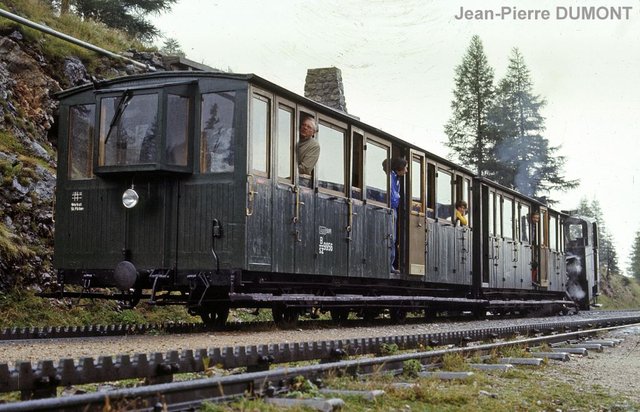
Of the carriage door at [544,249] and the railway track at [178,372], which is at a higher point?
the carriage door at [544,249]

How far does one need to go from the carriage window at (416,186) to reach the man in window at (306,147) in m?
3.57

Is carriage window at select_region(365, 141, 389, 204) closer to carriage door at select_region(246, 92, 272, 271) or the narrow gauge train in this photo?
the narrow gauge train

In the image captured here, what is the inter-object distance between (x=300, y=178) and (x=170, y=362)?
20.7 feet

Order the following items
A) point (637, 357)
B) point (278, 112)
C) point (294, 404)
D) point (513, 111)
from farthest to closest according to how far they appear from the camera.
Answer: point (513, 111), point (278, 112), point (637, 357), point (294, 404)

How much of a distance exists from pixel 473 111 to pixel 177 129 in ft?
144

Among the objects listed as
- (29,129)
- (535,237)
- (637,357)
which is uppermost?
(29,129)

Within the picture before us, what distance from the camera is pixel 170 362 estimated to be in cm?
504

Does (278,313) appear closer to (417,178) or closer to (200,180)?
(200,180)

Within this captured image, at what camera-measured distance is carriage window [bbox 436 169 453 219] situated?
15766mm

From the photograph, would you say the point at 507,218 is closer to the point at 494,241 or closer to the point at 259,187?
the point at 494,241

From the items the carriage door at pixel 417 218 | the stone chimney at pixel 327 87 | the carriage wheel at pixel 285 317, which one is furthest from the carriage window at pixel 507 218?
the carriage wheel at pixel 285 317

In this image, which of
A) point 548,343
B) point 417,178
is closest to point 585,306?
point 417,178

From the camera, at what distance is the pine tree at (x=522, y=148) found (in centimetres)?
5128

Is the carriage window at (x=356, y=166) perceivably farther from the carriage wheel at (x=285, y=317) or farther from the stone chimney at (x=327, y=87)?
the stone chimney at (x=327, y=87)
